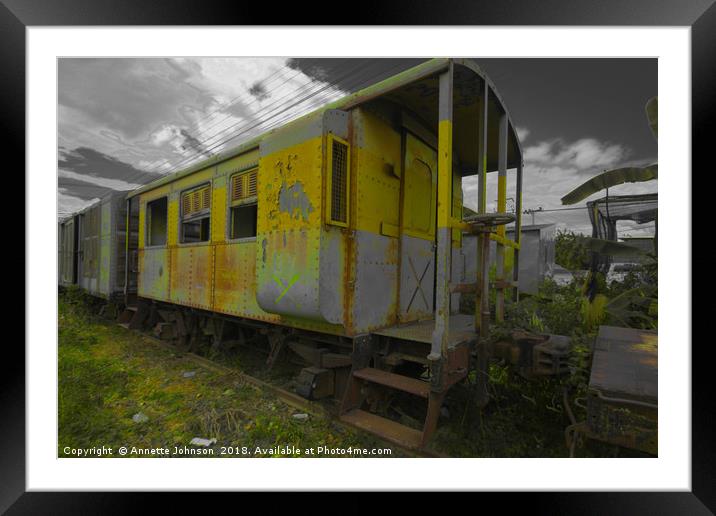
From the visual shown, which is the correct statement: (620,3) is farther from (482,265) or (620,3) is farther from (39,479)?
(39,479)

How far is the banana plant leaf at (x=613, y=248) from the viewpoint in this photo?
5.61m

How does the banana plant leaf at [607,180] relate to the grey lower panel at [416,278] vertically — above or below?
above

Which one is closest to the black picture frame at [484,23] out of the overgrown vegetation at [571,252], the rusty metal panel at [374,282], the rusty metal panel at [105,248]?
the rusty metal panel at [374,282]

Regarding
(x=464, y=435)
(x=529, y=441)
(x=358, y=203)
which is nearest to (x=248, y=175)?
(x=358, y=203)

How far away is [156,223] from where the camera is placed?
7.73 m

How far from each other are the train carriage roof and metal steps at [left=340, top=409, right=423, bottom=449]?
296cm

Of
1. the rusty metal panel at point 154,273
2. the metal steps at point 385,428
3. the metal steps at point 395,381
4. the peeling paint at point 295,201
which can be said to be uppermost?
the peeling paint at point 295,201

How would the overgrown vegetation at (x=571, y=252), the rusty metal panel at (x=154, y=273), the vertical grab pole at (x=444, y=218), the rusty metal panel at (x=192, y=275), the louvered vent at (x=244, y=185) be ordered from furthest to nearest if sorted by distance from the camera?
the overgrown vegetation at (x=571, y=252)
the rusty metal panel at (x=154, y=273)
the rusty metal panel at (x=192, y=275)
the louvered vent at (x=244, y=185)
the vertical grab pole at (x=444, y=218)

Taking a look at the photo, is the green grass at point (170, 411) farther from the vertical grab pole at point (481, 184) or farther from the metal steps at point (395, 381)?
the vertical grab pole at point (481, 184)

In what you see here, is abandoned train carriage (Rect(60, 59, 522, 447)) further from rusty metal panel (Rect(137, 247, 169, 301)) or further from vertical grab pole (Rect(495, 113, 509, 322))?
rusty metal panel (Rect(137, 247, 169, 301))

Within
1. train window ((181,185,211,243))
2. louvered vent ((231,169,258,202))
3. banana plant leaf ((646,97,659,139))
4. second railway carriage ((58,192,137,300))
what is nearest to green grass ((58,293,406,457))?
train window ((181,185,211,243))

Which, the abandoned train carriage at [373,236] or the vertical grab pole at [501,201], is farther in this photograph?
the vertical grab pole at [501,201]

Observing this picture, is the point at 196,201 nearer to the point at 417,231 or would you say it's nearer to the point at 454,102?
the point at 417,231

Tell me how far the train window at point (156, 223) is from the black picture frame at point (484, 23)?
565 centimetres
